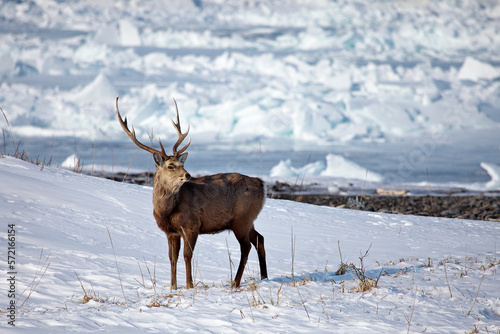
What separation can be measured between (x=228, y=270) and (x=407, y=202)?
7665mm

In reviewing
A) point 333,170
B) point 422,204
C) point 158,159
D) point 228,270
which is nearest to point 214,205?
point 158,159

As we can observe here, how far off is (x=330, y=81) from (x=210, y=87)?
320 inches

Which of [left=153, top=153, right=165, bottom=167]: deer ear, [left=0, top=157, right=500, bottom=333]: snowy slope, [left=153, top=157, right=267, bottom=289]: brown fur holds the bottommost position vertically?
[left=0, top=157, right=500, bottom=333]: snowy slope

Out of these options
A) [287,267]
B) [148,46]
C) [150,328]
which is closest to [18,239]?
[150,328]

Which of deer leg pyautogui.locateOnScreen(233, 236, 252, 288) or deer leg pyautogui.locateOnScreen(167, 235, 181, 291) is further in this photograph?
deer leg pyautogui.locateOnScreen(233, 236, 252, 288)

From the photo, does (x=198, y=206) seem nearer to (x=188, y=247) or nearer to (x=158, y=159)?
(x=188, y=247)

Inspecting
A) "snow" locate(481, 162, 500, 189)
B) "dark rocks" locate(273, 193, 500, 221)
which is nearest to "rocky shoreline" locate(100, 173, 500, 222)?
"dark rocks" locate(273, 193, 500, 221)

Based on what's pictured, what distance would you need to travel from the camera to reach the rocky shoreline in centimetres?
1123

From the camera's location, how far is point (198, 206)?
555 cm

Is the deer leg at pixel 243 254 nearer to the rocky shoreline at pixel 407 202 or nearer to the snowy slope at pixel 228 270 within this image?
the snowy slope at pixel 228 270

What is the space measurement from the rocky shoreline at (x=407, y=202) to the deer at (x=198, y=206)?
4.83 m

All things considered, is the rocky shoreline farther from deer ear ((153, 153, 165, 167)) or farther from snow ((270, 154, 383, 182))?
deer ear ((153, 153, 165, 167))

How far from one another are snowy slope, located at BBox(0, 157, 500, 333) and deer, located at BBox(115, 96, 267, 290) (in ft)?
1.33

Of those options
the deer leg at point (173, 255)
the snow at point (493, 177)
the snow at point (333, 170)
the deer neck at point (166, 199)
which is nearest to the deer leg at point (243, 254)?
the deer leg at point (173, 255)
